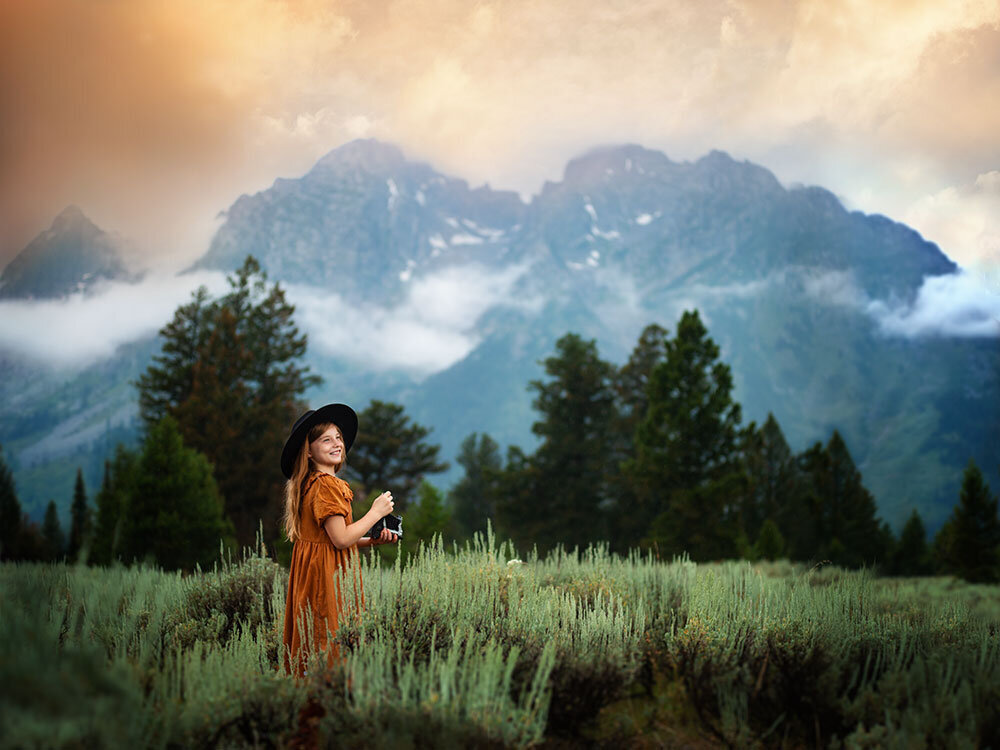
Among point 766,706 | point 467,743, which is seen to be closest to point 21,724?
point 467,743

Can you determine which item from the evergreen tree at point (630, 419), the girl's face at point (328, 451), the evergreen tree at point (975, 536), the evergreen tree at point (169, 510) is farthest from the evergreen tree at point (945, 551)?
the girl's face at point (328, 451)

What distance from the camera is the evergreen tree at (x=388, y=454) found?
4947cm

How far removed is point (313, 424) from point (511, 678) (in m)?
2.10

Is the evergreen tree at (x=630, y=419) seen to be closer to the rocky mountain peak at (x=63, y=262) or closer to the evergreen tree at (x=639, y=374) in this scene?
the evergreen tree at (x=639, y=374)

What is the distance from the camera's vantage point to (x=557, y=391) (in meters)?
40.9

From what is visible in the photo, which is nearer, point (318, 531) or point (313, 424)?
point (318, 531)

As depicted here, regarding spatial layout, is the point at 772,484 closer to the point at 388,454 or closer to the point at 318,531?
the point at 388,454

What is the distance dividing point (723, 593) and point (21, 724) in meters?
4.16

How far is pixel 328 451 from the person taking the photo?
4.54 m

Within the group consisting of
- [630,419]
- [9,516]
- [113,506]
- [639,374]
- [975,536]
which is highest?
[639,374]

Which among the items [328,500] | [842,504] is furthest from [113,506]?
[842,504]

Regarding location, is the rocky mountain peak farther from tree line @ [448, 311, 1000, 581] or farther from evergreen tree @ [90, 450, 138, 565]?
tree line @ [448, 311, 1000, 581]

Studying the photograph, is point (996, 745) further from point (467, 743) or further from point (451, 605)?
point (451, 605)

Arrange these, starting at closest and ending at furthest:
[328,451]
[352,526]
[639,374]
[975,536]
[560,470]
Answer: [352,526] → [328,451] → [975,536] → [560,470] → [639,374]
